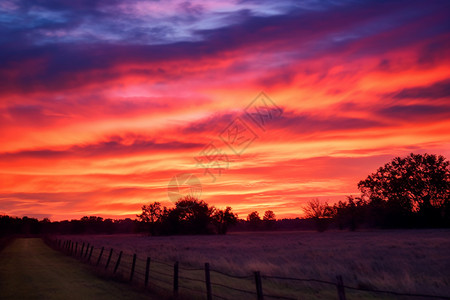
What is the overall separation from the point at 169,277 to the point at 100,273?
11.4 ft

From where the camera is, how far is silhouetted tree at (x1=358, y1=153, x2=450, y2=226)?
8256 centimetres

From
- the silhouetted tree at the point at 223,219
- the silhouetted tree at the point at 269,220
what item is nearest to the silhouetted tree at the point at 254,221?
the silhouetted tree at the point at 269,220

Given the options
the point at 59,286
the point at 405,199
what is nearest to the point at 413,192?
the point at 405,199

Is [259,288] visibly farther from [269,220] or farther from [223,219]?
[269,220]

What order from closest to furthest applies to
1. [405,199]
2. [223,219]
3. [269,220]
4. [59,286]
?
[59,286], [405,199], [223,219], [269,220]

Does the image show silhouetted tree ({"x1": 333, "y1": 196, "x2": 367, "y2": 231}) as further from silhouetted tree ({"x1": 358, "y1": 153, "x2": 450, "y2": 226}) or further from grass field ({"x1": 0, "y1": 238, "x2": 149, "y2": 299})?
grass field ({"x1": 0, "y1": 238, "x2": 149, "y2": 299})

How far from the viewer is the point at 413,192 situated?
281ft

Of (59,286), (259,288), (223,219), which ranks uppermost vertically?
(223,219)

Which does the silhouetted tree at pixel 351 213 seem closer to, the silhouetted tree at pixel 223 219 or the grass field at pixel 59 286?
the silhouetted tree at pixel 223 219

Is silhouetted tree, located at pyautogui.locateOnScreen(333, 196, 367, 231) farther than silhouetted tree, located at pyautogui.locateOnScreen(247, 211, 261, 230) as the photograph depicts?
No

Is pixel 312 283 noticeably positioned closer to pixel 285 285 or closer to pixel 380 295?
pixel 285 285

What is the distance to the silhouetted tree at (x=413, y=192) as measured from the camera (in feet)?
271

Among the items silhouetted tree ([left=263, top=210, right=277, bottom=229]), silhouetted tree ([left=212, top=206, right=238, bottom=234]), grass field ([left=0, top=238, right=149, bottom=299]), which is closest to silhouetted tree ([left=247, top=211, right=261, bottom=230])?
silhouetted tree ([left=263, top=210, right=277, bottom=229])

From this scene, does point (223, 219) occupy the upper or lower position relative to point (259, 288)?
upper
